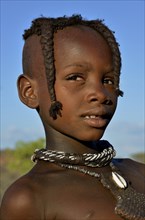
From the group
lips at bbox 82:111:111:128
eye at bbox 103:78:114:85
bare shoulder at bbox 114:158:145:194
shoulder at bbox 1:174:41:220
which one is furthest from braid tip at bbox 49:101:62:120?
bare shoulder at bbox 114:158:145:194

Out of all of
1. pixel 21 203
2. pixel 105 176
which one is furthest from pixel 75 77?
pixel 21 203

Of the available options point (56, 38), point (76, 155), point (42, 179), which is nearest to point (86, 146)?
point (76, 155)

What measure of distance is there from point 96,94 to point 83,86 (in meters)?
0.08

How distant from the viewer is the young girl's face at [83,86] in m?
2.97

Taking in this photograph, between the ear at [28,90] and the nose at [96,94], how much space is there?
33 centimetres

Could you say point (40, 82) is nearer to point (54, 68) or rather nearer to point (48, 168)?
point (54, 68)

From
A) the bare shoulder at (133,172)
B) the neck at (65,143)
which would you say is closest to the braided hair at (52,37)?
the neck at (65,143)

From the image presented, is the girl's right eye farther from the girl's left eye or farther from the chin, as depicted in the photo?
the chin

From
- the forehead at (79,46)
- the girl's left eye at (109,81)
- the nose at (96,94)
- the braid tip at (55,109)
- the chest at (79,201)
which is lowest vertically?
the chest at (79,201)

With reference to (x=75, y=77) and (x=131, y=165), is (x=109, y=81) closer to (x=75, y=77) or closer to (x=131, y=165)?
(x=75, y=77)

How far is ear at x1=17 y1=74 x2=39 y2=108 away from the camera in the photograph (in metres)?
3.15

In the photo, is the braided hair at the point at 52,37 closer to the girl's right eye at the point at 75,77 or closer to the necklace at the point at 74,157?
the girl's right eye at the point at 75,77

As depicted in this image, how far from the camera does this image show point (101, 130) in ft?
9.87

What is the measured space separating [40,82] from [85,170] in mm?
516
